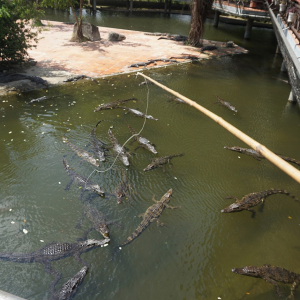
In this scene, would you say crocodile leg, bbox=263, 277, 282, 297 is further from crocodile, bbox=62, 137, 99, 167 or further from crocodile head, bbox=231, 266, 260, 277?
crocodile, bbox=62, 137, 99, 167

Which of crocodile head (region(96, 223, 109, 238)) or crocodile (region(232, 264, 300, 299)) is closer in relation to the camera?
crocodile (region(232, 264, 300, 299))

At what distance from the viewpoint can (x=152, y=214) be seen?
5711 millimetres

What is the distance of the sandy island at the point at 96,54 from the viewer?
12.8 meters

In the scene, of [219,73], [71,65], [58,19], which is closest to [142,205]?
[71,65]

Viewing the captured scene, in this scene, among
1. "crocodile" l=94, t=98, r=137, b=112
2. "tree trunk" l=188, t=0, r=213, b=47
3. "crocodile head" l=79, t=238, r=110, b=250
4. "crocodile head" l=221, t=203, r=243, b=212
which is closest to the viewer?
"crocodile head" l=79, t=238, r=110, b=250

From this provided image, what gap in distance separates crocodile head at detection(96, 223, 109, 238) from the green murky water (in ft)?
0.51

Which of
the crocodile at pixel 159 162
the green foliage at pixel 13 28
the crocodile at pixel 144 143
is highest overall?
the green foliage at pixel 13 28

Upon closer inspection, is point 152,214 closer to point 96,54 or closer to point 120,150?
point 120,150

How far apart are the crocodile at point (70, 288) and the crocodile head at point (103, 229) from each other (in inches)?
34.4

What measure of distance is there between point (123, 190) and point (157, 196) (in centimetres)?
81

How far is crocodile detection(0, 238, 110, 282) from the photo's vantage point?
4699mm

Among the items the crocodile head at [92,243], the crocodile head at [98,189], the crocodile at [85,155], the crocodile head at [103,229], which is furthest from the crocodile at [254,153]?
the crocodile head at [92,243]

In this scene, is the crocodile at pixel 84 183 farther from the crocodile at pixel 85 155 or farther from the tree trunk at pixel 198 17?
the tree trunk at pixel 198 17

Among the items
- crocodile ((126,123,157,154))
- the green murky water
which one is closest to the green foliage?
the green murky water
